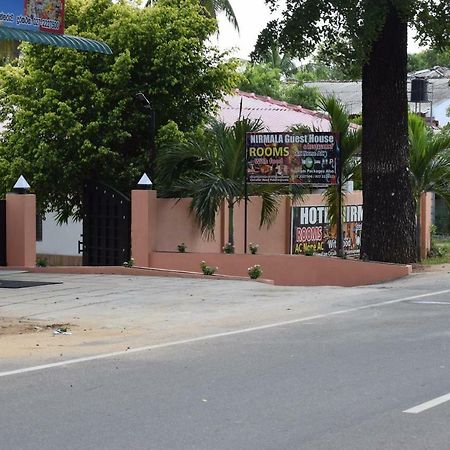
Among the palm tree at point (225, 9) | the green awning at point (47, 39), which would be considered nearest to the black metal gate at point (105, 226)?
the green awning at point (47, 39)

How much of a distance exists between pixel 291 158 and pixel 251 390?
1469 cm

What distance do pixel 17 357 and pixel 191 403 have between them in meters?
3.29

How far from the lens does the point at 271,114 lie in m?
36.0

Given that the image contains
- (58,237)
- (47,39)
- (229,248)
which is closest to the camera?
(47,39)

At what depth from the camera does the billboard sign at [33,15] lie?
1842 cm

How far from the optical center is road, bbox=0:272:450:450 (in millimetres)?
7672

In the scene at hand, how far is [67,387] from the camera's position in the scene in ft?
31.6

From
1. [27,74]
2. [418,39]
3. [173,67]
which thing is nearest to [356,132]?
[418,39]

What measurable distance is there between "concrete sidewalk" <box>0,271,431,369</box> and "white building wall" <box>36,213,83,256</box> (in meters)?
8.30

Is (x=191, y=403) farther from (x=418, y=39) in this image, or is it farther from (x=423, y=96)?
(x=423, y=96)

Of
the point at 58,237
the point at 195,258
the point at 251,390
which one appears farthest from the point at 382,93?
the point at 251,390

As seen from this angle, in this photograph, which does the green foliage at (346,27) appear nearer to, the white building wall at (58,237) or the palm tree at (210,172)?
the palm tree at (210,172)

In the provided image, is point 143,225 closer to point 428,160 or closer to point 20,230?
point 20,230

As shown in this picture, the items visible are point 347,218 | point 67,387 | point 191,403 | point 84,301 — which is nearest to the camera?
point 191,403
